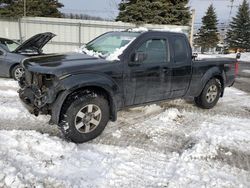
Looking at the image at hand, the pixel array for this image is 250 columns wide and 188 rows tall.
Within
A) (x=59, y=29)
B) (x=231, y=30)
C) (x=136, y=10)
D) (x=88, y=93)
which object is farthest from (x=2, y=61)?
(x=231, y=30)

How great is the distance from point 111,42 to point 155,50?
2.96ft

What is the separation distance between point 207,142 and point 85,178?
7.46 ft

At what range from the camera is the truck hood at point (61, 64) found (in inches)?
161

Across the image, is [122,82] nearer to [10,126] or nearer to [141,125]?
[141,125]

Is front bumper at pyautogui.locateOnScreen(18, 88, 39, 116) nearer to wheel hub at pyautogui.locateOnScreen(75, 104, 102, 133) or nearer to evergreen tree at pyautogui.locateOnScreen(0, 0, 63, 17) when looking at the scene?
wheel hub at pyautogui.locateOnScreen(75, 104, 102, 133)

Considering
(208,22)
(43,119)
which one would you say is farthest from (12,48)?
(208,22)

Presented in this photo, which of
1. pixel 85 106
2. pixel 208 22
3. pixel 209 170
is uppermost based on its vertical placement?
pixel 208 22

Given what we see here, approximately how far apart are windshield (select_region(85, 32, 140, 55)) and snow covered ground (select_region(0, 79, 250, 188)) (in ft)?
4.79

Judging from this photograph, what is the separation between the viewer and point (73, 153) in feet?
12.9

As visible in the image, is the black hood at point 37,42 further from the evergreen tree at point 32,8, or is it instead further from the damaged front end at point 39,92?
the evergreen tree at point 32,8

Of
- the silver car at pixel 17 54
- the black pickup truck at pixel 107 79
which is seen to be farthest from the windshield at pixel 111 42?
the silver car at pixel 17 54

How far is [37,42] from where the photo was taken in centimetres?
841

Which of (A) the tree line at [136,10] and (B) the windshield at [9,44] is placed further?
(A) the tree line at [136,10]

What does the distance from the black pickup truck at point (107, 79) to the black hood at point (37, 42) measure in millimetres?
3091
